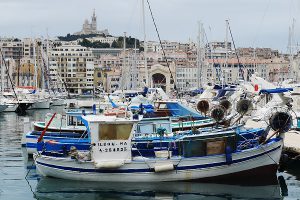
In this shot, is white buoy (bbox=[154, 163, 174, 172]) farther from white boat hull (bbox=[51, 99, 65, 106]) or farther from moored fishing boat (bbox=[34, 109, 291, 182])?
white boat hull (bbox=[51, 99, 65, 106])

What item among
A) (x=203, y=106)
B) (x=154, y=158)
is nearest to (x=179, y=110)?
(x=203, y=106)

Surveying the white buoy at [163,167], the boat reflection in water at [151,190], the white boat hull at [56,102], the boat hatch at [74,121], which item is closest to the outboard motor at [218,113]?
the boat reflection in water at [151,190]

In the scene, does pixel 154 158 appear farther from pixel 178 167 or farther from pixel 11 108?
pixel 11 108

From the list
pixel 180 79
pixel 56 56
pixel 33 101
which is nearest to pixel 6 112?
pixel 33 101

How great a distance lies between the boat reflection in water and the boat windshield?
5.06 feet

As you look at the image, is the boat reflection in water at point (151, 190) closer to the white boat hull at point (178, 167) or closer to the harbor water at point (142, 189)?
the harbor water at point (142, 189)

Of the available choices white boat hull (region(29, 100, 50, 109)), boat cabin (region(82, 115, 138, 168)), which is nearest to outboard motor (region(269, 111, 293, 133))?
boat cabin (region(82, 115, 138, 168))

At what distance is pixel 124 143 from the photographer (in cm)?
2083

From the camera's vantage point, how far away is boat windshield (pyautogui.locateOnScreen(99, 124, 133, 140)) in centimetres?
2075

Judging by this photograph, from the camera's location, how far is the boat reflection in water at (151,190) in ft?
65.0

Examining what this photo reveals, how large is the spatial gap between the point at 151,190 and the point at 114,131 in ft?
7.27

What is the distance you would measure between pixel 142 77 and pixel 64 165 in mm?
106055

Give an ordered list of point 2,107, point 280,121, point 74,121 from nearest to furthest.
Result: point 280,121 → point 74,121 → point 2,107

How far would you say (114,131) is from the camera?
20797 mm
